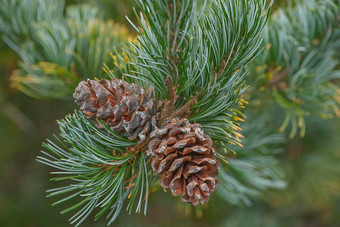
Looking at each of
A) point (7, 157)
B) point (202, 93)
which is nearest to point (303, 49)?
point (202, 93)

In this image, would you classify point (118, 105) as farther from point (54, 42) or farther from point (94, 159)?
point (54, 42)

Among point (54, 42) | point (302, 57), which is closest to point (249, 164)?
point (302, 57)

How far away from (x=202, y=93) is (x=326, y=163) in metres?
0.67

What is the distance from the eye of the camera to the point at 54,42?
0.73m

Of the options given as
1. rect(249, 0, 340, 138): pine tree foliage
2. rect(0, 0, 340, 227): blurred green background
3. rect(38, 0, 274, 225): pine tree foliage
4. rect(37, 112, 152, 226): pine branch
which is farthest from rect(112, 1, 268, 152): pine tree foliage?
rect(0, 0, 340, 227): blurred green background

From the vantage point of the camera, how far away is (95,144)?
49 centimetres

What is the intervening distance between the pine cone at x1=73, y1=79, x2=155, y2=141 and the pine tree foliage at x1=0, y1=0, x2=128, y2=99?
0.23 m

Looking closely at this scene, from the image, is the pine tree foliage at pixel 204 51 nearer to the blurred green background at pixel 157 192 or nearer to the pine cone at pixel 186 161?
the pine cone at pixel 186 161

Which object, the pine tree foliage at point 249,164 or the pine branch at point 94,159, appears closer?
the pine branch at point 94,159

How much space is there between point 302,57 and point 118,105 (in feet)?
1.50

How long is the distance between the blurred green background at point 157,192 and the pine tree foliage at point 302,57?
0.29 meters

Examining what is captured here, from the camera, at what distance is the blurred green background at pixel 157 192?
3.21 feet

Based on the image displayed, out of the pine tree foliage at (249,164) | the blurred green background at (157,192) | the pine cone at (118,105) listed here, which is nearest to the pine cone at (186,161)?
the pine cone at (118,105)

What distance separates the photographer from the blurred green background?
98cm
